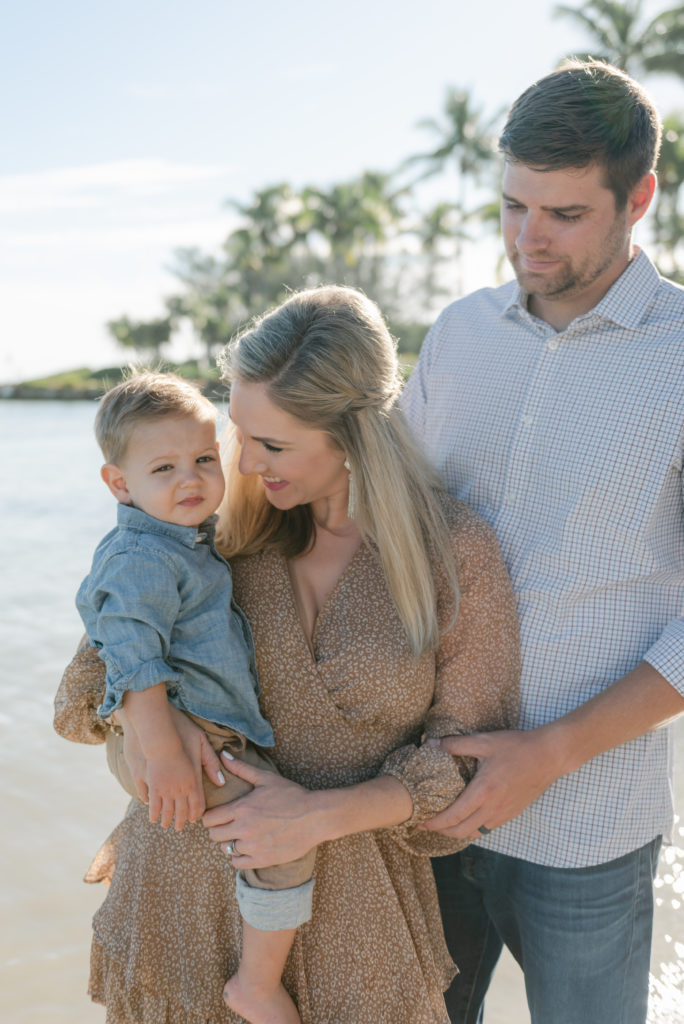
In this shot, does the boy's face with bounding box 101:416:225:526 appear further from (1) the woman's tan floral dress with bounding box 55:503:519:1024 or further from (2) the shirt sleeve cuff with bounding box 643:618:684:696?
(2) the shirt sleeve cuff with bounding box 643:618:684:696

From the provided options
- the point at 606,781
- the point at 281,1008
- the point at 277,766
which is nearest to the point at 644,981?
the point at 606,781

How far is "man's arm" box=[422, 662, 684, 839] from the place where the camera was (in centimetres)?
181

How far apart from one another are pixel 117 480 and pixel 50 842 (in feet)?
9.89

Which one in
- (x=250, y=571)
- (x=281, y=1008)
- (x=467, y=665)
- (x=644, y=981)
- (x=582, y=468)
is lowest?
(x=644, y=981)

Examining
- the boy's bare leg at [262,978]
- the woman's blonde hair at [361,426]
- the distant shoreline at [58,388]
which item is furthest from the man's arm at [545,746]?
the distant shoreline at [58,388]

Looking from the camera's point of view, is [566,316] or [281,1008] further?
[566,316]

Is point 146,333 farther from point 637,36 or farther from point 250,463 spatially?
point 250,463

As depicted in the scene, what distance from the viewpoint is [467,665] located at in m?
1.89

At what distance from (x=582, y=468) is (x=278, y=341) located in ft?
2.23

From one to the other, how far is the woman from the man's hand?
0.04 m

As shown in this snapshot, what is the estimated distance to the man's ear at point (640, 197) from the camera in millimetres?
2082

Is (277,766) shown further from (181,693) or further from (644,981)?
(644,981)

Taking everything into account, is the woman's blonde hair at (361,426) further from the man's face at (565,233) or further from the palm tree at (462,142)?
the palm tree at (462,142)

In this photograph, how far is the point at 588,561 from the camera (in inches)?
77.6
